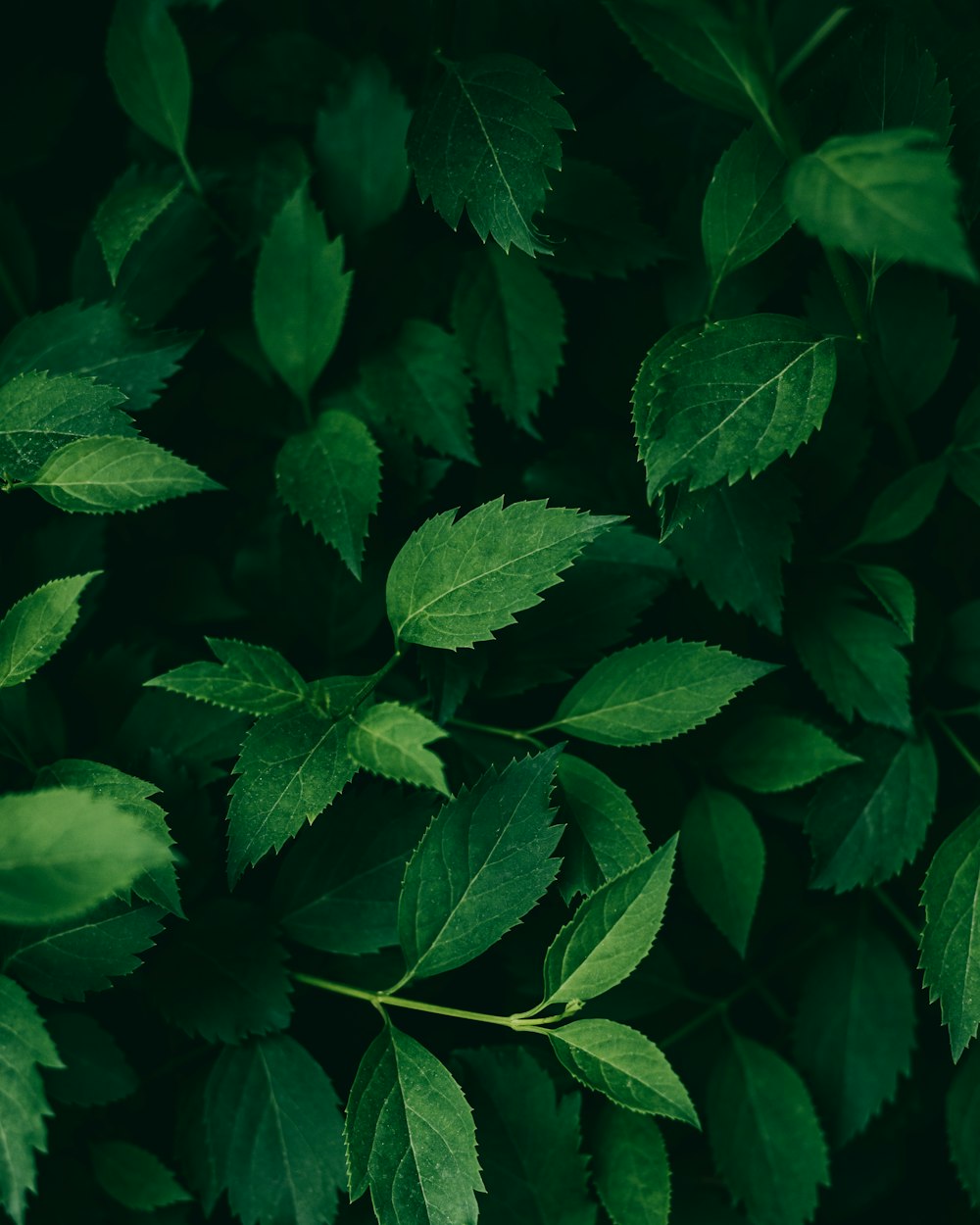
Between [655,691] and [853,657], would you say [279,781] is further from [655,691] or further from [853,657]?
[853,657]

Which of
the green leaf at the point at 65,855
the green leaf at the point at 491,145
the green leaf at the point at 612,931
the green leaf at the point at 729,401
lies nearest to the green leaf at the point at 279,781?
the green leaf at the point at 65,855

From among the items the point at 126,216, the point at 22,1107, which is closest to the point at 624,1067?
the point at 22,1107

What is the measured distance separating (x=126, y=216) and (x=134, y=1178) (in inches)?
34.0

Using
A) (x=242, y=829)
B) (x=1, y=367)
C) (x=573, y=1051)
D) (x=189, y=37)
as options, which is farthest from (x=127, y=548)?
(x=573, y=1051)

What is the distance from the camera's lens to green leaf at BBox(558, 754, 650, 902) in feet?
2.96

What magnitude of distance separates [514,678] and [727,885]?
285 mm

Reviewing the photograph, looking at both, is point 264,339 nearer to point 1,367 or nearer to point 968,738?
point 1,367

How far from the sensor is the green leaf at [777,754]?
1.00 metres

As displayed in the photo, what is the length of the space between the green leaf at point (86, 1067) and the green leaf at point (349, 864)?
0.60 feet

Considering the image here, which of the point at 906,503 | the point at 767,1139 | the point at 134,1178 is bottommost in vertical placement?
the point at 767,1139

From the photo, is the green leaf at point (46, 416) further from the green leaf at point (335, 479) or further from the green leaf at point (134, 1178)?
the green leaf at point (134, 1178)

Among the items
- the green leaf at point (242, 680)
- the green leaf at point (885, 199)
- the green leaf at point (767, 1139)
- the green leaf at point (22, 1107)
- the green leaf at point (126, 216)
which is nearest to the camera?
the green leaf at point (885, 199)

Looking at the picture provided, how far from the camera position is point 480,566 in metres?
0.84

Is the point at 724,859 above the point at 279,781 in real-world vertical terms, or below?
below
